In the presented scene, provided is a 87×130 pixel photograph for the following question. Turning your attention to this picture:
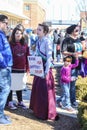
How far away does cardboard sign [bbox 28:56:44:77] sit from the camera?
7035 millimetres

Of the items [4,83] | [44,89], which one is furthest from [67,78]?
[4,83]

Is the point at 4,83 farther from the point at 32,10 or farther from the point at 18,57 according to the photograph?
the point at 32,10

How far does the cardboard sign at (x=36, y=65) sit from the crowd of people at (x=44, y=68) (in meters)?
0.08

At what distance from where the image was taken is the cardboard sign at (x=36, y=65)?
23.1 feet

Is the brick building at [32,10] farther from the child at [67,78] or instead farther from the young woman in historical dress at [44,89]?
the young woman in historical dress at [44,89]

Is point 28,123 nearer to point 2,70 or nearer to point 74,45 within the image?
point 2,70

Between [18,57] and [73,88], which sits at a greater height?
[18,57]

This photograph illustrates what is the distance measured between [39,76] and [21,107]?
1217 mm

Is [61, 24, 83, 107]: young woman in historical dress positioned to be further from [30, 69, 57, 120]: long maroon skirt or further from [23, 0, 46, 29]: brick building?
[23, 0, 46, 29]: brick building

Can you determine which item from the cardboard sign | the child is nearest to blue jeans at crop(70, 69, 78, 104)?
the child

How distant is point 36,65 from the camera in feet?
23.4

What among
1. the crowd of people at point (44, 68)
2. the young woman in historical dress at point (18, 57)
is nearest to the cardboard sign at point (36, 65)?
the crowd of people at point (44, 68)

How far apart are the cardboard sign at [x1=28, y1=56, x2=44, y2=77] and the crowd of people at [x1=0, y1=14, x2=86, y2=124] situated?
0.27 feet

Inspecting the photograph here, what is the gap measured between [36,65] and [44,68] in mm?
161
